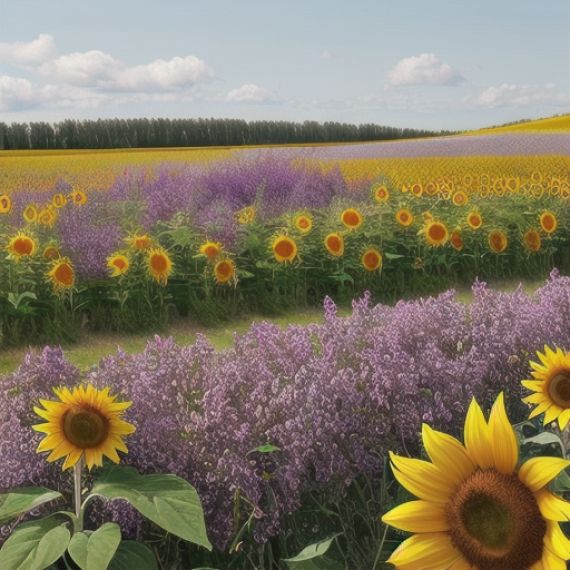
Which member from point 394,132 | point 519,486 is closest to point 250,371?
point 519,486

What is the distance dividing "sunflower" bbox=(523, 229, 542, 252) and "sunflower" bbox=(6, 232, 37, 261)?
4.32 metres

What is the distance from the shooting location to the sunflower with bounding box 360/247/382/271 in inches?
244

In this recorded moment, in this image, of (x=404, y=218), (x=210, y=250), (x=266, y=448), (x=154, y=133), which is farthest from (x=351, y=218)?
(x=154, y=133)

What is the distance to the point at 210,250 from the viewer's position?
564 cm

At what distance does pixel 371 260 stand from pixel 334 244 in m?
0.39

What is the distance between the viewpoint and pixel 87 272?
18.3 ft

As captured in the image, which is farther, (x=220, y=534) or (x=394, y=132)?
(x=394, y=132)

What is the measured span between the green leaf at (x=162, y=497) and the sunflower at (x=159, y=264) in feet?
12.0

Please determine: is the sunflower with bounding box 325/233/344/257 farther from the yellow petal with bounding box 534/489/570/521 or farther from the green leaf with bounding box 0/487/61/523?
the yellow petal with bounding box 534/489/570/521

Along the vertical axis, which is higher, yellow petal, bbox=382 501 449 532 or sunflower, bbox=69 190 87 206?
yellow petal, bbox=382 501 449 532

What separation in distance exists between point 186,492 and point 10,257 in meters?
3.97

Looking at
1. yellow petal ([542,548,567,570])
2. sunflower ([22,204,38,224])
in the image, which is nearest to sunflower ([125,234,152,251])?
sunflower ([22,204,38,224])

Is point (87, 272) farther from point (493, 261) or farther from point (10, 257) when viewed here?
point (493, 261)

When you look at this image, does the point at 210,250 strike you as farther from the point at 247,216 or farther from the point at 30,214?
the point at 30,214
